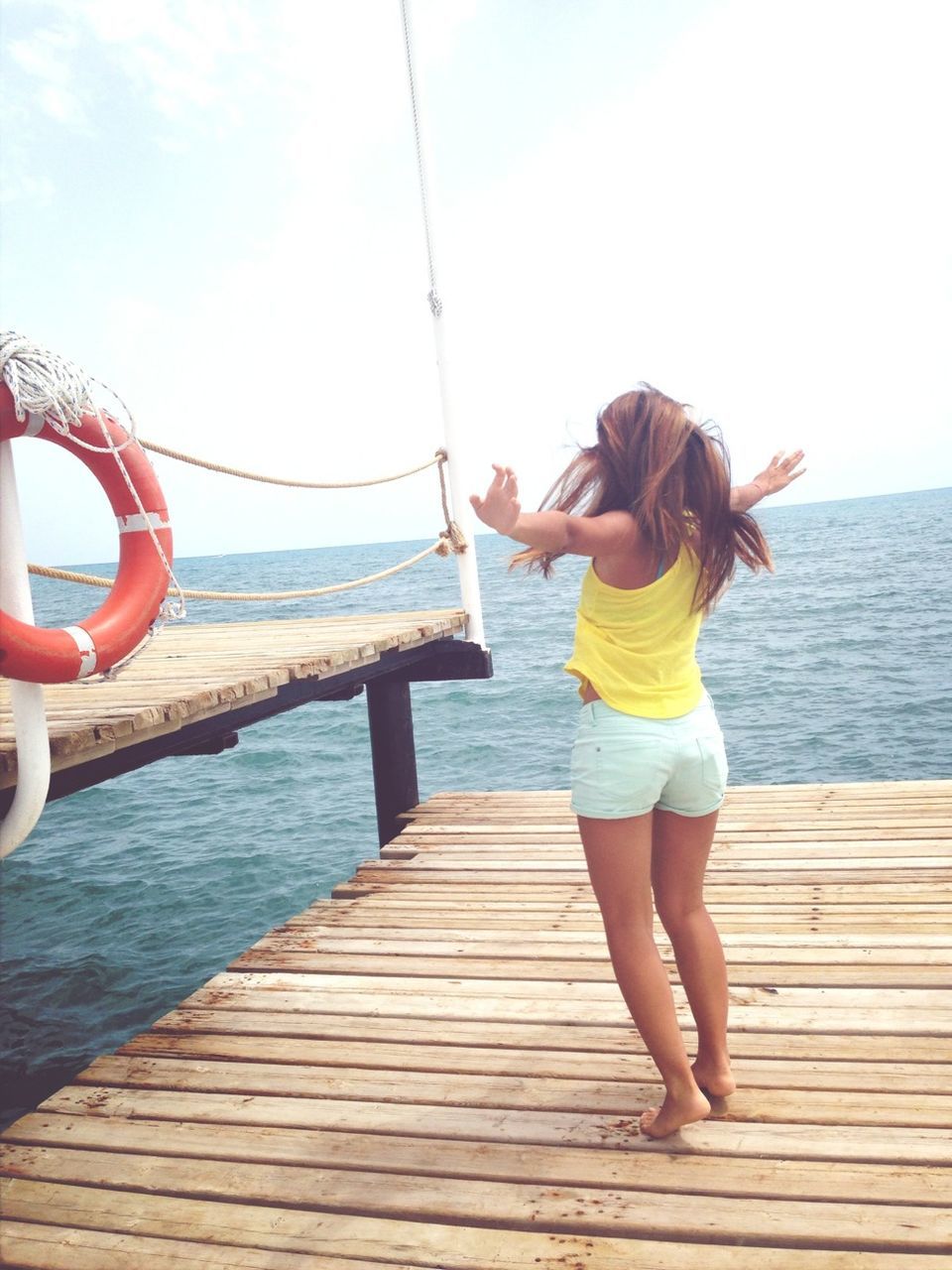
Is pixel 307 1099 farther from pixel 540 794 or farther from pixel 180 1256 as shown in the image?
pixel 540 794

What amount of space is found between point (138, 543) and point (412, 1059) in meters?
1.54

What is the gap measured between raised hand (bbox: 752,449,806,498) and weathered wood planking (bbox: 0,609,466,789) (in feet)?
5.90

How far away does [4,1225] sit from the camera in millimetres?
2100

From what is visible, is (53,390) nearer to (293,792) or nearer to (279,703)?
(279,703)

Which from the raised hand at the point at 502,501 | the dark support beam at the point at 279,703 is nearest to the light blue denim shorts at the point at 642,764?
the raised hand at the point at 502,501

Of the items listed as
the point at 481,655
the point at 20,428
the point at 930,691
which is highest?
the point at 20,428

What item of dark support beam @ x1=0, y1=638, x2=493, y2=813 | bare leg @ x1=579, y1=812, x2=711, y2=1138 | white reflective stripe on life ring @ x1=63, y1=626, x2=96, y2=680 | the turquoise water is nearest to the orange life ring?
white reflective stripe on life ring @ x1=63, y1=626, x2=96, y2=680

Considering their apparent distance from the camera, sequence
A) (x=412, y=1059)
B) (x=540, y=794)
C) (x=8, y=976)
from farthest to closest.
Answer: (x=8, y=976) < (x=540, y=794) < (x=412, y=1059)

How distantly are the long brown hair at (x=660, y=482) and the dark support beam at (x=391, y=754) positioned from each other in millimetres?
3734

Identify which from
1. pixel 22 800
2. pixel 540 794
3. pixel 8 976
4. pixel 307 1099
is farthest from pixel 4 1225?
pixel 8 976

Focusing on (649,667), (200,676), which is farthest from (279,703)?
(649,667)

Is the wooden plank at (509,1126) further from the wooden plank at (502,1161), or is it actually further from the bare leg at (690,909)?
the bare leg at (690,909)

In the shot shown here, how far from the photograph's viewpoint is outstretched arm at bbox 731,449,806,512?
7.02 ft

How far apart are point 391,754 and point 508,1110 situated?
345 centimetres
